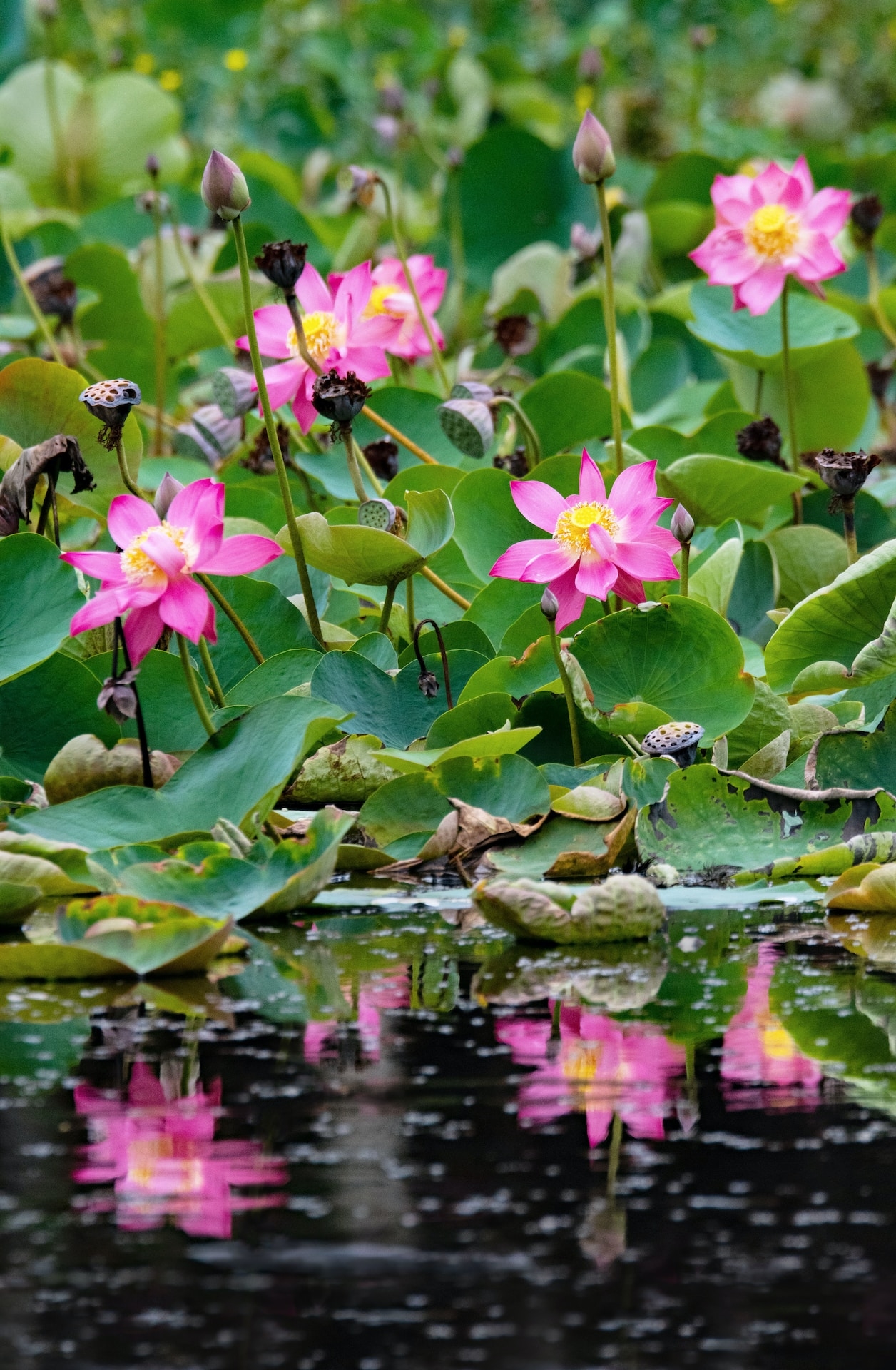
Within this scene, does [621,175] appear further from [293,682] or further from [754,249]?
[293,682]

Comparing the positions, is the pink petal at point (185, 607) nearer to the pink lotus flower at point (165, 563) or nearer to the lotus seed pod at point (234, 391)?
the pink lotus flower at point (165, 563)

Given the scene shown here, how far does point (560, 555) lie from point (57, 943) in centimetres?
63

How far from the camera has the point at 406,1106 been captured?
3.24 ft

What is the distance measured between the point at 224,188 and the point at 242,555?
0.34m

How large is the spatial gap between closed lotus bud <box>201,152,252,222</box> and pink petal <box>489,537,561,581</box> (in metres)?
0.40

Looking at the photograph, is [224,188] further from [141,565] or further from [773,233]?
[773,233]

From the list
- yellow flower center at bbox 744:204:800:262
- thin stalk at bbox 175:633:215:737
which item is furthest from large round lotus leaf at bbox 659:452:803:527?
thin stalk at bbox 175:633:215:737

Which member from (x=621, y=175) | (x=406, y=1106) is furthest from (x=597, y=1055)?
(x=621, y=175)

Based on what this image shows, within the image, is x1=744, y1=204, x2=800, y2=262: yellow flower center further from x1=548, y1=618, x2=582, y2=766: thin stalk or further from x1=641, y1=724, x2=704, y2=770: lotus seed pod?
x1=641, y1=724, x2=704, y2=770: lotus seed pod

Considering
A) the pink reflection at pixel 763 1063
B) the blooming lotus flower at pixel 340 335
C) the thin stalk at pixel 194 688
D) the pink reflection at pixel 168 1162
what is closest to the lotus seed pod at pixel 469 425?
the blooming lotus flower at pixel 340 335

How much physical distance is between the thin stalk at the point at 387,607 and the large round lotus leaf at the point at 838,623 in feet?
1.28

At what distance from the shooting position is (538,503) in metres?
1.68

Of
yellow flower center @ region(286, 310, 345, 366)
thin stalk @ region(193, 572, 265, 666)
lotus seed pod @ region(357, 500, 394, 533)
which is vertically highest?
yellow flower center @ region(286, 310, 345, 366)

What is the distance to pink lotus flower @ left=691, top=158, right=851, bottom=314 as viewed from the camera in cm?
226
